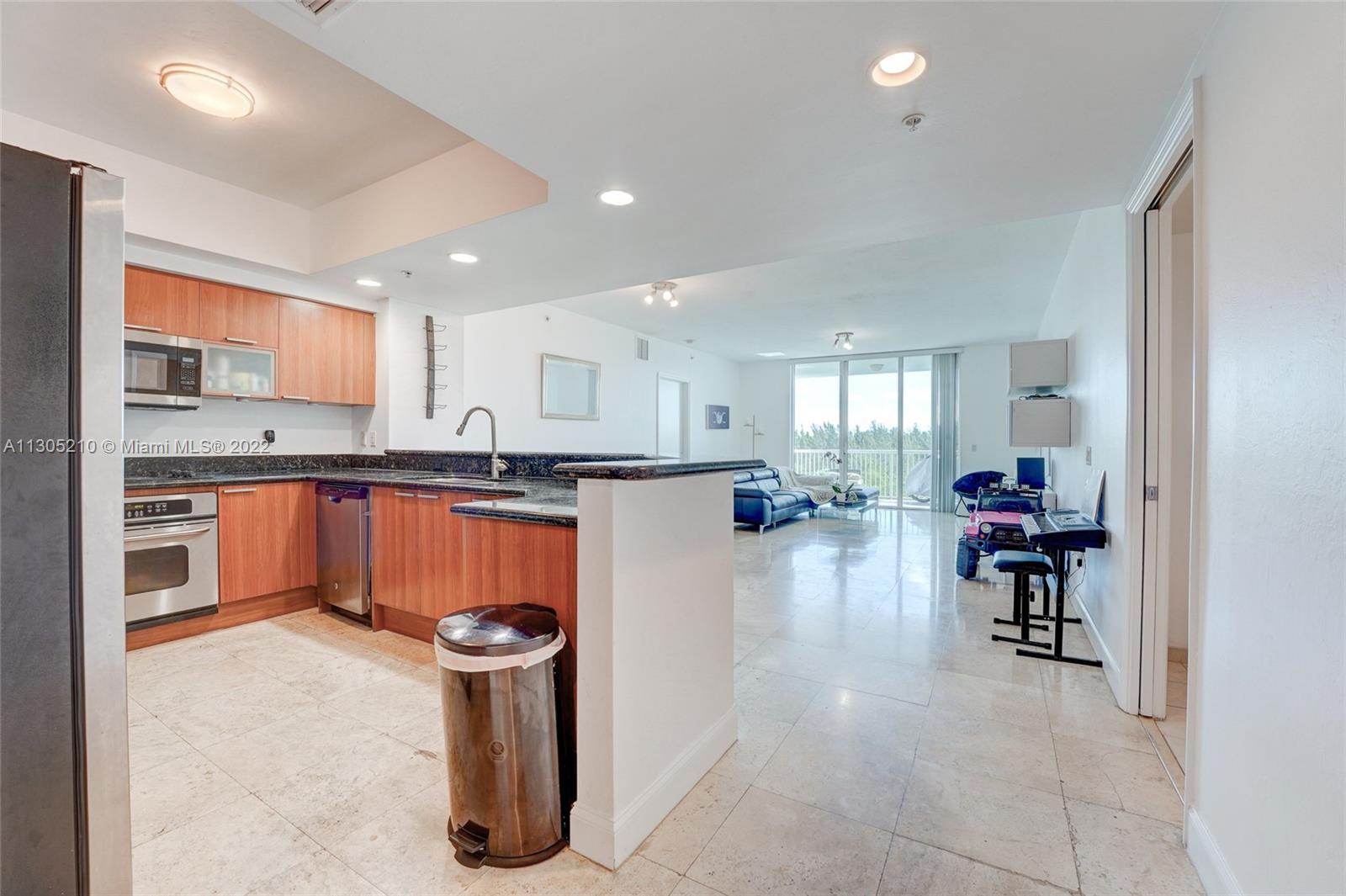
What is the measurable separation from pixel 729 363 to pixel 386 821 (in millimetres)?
9444

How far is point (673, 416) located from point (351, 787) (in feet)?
23.9

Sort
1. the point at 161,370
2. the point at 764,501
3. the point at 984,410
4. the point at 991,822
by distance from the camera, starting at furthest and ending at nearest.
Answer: the point at 984,410 < the point at 764,501 < the point at 161,370 < the point at 991,822

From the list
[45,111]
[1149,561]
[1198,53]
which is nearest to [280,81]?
[45,111]

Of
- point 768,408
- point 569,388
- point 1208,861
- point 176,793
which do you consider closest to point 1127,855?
point 1208,861

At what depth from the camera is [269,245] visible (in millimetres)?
3594

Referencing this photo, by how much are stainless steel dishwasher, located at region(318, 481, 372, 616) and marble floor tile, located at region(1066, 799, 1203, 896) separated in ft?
11.5

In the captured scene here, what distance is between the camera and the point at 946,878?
1426 mm

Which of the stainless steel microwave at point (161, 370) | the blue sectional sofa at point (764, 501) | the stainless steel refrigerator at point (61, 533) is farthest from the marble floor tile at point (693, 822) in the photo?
the blue sectional sofa at point (764, 501)

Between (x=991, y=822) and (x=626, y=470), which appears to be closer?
(x=626, y=470)

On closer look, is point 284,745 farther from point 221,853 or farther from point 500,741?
point 500,741

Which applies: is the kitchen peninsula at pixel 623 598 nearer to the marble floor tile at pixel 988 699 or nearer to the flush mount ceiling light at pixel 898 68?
the marble floor tile at pixel 988 699

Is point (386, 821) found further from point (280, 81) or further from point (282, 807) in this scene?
point (280, 81)

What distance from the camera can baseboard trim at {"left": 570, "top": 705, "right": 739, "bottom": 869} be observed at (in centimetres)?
149

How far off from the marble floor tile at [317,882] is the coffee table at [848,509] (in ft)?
22.7
